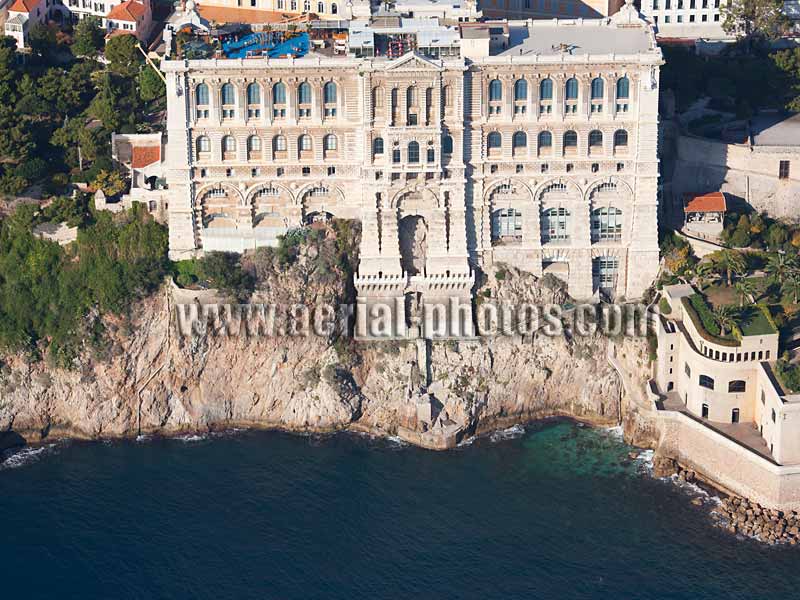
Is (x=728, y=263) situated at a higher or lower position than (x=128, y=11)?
lower

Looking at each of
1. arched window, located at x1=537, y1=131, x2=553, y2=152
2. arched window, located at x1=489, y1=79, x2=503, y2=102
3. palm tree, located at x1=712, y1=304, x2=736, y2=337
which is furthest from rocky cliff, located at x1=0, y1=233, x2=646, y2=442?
arched window, located at x1=489, y1=79, x2=503, y2=102

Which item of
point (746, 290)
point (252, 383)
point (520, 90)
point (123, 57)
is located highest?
Result: point (123, 57)

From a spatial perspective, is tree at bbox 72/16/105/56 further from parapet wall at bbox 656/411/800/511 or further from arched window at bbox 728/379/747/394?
arched window at bbox 728/379/747/394

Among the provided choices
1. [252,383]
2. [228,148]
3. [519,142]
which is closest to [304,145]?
[228,148]

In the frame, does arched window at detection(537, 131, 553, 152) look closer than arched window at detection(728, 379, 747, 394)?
No

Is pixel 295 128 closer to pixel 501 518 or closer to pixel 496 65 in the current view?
pixel 496 65

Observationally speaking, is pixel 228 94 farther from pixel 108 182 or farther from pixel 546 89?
pixel 546 89
